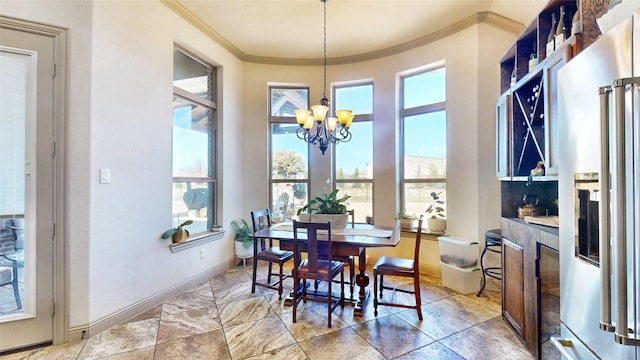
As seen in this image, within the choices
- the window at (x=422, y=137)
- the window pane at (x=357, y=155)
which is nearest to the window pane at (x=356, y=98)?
the window pane at (x=357, y=155)

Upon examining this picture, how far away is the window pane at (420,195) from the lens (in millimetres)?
3973

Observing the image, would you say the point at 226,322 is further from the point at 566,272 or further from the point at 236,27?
the point at 236,27

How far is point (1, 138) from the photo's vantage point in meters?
2.15

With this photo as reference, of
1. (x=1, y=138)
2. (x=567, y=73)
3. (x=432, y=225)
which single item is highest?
(x=567, y=73)

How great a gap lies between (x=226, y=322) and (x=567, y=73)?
3011 millimetres

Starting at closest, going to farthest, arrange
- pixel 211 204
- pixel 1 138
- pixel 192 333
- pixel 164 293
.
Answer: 1. pixel 1 138
2. pixel 192 333
3. pixel 164 293
4. pixel 211 204

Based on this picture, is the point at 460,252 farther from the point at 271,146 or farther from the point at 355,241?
the point at 271,146

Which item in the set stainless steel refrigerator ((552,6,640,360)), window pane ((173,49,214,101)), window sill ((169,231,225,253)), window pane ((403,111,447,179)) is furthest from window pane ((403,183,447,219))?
window pane ((173,49,214,101))

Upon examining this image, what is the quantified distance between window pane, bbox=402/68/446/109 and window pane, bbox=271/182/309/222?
210 centimetres

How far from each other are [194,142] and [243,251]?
1684 millimetres

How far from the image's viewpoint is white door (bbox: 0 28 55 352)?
2162 millimetres

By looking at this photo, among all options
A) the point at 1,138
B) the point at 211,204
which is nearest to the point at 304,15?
the point at 211,204

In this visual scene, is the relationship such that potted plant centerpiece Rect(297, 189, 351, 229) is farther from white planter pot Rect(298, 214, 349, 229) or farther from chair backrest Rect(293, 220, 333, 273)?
chair backrest Rect(293, 220, 333, 273)

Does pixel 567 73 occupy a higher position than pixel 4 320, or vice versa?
pixel 567 73
